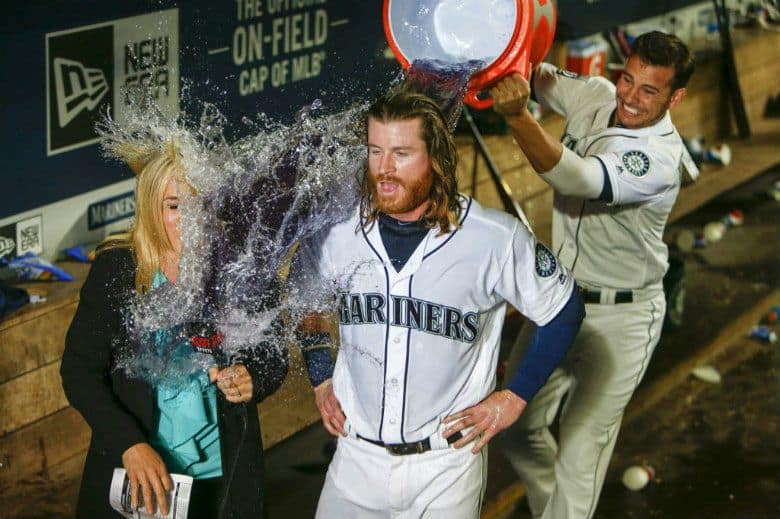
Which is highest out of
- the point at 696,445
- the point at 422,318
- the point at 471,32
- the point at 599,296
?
the point at 471,32

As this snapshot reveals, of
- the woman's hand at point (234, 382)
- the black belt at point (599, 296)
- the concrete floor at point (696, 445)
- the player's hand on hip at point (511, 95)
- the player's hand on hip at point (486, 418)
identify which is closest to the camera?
the woman's hand at point (234, 382)

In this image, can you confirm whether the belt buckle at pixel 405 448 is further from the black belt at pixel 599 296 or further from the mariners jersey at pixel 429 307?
the black belt at pixel 599 296

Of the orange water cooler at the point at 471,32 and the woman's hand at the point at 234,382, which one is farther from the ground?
the orange water cooler at the point at 471,32

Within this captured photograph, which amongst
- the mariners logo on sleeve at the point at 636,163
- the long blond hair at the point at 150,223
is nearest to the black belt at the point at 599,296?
the mariners logo on sleeve at the point at 636,163

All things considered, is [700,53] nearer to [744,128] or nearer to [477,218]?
[744,128]

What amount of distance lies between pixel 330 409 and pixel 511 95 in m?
1.07

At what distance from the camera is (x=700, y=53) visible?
10.4m

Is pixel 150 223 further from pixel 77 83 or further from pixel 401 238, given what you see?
pixel 77 83

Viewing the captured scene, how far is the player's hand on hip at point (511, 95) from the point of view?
3686mm

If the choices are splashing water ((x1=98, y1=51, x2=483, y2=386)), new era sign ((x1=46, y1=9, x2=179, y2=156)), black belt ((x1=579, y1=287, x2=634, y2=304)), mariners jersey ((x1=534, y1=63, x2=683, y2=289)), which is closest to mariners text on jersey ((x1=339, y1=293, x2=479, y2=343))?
splashing water ((x1=98, y1=51, x2=483, y2=386))

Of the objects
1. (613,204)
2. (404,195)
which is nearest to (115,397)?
(404,195)

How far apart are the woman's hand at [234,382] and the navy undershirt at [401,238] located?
503 millimetres

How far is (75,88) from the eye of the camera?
5270 mm

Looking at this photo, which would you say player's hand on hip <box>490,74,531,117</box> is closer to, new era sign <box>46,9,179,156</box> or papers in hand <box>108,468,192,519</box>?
papers in hand <box>108,468,192,519</box>
